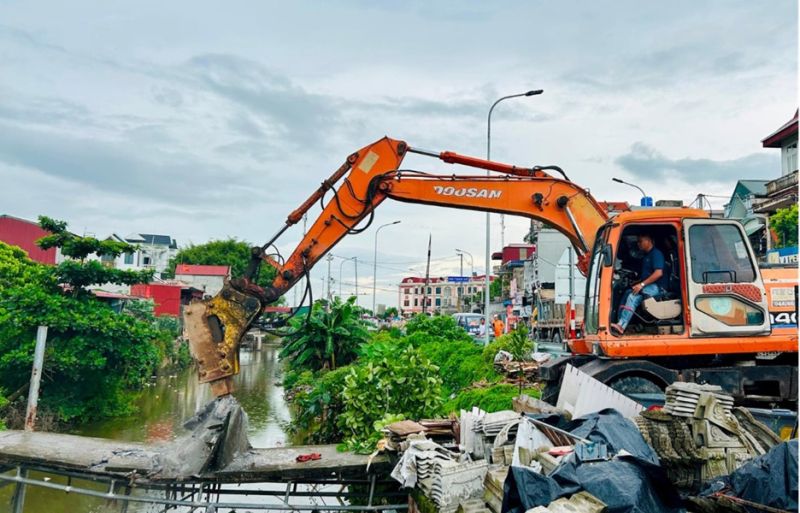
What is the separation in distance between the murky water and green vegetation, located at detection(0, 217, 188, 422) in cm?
97

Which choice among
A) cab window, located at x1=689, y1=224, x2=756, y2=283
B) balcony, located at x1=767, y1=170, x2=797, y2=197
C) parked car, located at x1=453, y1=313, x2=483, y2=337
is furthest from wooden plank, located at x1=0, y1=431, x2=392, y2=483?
parked car, located at x1=453, y1=313, x2=483, y2=337

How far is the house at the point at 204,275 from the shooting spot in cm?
5078

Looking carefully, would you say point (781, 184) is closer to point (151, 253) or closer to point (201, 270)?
point (201, 270)

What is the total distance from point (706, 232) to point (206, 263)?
53082mm

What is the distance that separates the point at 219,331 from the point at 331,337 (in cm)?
1271

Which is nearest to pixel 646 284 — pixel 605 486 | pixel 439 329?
pixel 605 486

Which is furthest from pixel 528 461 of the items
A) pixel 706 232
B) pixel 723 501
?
pixel 706 232

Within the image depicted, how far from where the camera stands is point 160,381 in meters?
26.5

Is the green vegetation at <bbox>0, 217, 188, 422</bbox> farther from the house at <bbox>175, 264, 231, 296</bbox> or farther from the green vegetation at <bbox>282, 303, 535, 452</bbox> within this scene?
the house at <bbox>175, 264, 231, 296</bbox>

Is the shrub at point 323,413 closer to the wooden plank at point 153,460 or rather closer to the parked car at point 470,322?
the wooden plank at point 153,460

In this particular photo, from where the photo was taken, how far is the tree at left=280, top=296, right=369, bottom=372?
19.9 meters

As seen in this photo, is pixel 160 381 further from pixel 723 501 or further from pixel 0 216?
pixel 723 501

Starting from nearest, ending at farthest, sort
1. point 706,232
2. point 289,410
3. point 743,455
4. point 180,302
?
point 743,455
point 706,232
point 289,410
point 180,302

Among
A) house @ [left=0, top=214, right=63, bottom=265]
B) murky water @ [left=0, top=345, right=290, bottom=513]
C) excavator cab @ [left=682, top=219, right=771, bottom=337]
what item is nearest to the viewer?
excavator cab @ [left=682, top=219, right=771, bottom=337]
